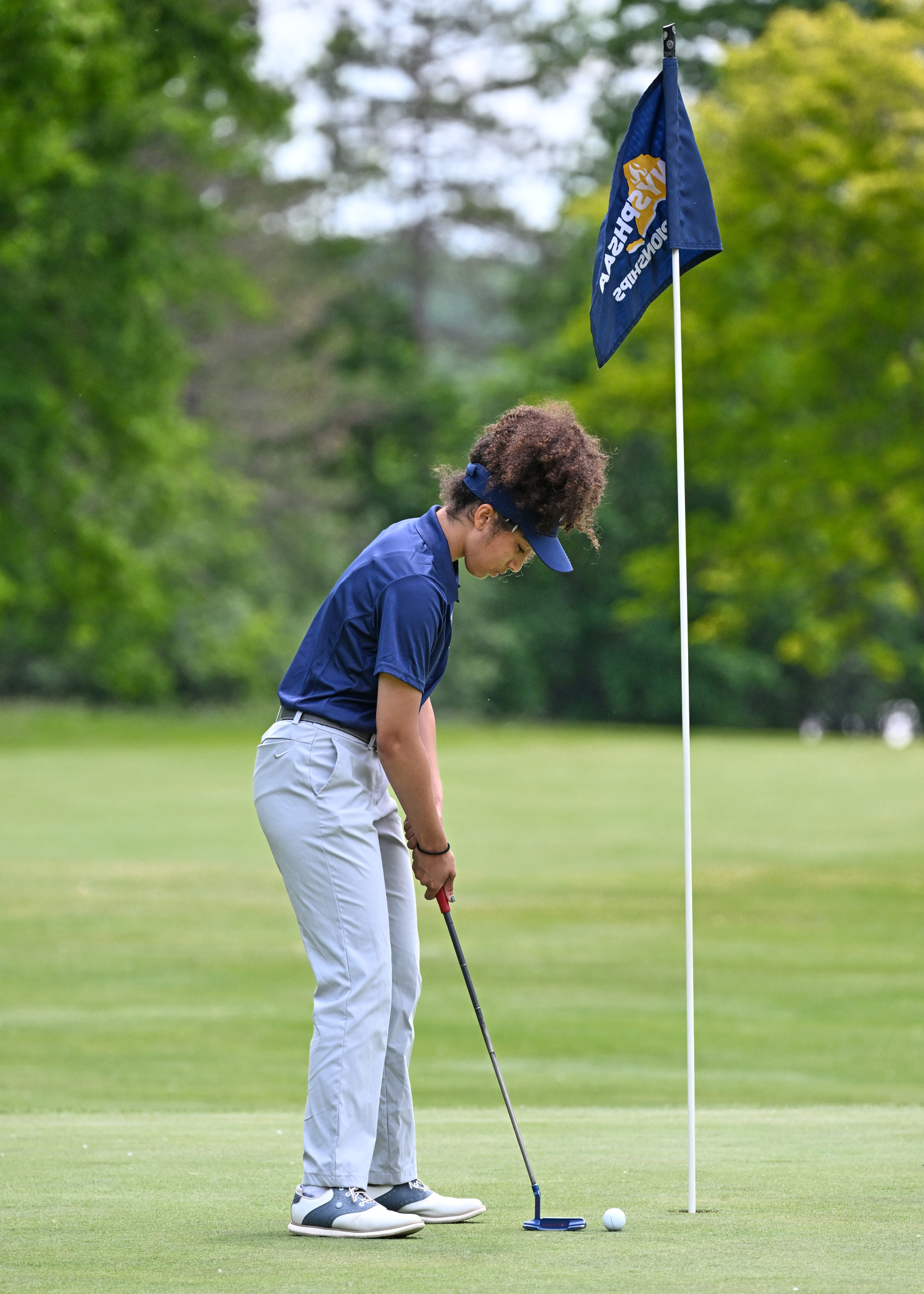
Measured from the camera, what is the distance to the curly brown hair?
4.55 metres

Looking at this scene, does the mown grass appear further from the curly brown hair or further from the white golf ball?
the curly brown hair

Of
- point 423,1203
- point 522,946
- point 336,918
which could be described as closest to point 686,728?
point 336,918

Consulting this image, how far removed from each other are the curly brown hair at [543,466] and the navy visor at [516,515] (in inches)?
0.6

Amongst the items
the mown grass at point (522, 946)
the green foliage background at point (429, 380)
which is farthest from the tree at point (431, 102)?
the mown grass at point (522, 946)

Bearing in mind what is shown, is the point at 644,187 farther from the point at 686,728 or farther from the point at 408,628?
the point at 408,628

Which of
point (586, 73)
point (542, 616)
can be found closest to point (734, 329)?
point (586, 73)

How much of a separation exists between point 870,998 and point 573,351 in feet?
117

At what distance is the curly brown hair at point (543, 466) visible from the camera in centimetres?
455

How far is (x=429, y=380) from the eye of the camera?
49688 mm

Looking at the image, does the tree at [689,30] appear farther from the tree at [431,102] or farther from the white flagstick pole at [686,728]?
the white flagstick pole at [686,728]

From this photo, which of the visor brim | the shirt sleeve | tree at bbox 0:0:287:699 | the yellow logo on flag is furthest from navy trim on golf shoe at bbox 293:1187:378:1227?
tree at bbox 0:0:287:699

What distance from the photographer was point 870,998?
1309 centimetres

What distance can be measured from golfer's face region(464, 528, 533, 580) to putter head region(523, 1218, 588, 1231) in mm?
1549

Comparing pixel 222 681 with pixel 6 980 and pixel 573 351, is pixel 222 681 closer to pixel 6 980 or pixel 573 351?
pixel 573 351
